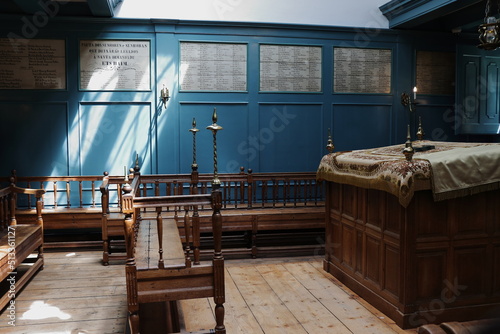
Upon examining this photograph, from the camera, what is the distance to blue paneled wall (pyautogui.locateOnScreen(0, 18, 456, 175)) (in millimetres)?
6910

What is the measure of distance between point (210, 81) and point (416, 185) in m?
4.41

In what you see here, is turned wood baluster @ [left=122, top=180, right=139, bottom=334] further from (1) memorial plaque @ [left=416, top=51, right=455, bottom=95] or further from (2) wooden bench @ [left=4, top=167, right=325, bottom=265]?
(1) memorial plaque @ [left=416, top=51, right=455, bottom=95]

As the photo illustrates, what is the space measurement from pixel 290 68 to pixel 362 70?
128cm

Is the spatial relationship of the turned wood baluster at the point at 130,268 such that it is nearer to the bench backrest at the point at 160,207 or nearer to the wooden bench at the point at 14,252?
the bench backrest at the point at 160,207

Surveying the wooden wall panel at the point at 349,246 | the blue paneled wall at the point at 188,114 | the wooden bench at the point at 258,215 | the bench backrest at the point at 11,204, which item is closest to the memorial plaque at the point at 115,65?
→ the blue paneled wall at the point at 188,114

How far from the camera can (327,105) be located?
7715 millimetres

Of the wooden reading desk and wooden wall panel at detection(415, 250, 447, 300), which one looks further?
wooden wall panel at detection(415, 250, 447, 300)

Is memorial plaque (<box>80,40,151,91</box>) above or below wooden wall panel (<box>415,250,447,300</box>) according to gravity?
above

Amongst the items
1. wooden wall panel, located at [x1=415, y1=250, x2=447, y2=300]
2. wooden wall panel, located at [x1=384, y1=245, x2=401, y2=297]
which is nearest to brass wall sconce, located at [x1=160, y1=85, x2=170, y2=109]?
wooden wall panel, located at [x1=384, y1=245, x2=401, y2=297]

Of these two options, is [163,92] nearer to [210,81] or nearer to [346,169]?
[210,81]

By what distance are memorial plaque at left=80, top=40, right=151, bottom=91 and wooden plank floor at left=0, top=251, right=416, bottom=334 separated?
2.81 meters

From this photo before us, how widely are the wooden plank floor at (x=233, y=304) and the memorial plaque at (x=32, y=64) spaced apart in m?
2.82

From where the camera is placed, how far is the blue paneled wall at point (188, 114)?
22.7 ft

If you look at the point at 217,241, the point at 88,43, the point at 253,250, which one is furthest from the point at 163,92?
the point at 217,241
